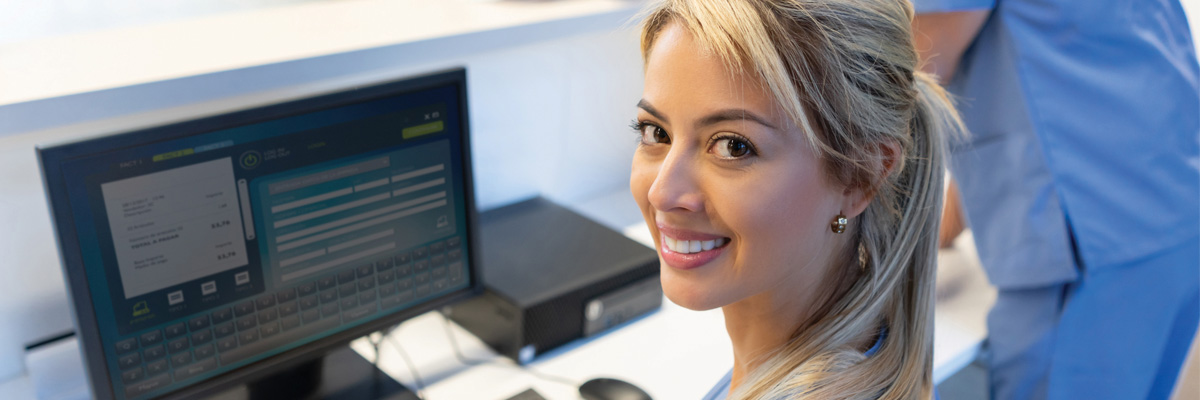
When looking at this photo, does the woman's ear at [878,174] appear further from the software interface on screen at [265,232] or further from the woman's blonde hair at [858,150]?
the software interface on screen at [265,232]

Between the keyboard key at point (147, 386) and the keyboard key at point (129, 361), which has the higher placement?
the keyboard key at point (129, 361)

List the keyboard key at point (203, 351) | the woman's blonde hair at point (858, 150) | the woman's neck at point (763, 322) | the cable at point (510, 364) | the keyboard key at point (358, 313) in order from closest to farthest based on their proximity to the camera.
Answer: the woman's blonde hair at point (858, 150) < the woman's neck at point (763, 322) < the keyboard key at point (203, 351) < the keyboard key at point (358, 313) < the cable at point (510, 364)

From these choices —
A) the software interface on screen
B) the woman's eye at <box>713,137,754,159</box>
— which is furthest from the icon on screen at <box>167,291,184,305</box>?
the woman's eye at <box>713,137,754,159</box>

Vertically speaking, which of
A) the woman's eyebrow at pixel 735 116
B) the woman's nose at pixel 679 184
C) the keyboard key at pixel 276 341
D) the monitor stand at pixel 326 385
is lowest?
the monitor stand at pixel 326 385

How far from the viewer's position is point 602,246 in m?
1.28

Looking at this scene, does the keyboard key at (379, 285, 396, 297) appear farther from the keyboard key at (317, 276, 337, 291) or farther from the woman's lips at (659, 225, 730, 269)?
the woman's lips at (659, 225, 730, 269)

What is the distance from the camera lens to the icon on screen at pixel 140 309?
867mm

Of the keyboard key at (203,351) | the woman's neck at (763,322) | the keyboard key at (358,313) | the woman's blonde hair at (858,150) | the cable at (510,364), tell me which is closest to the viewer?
the woman's blonde hair at (858,150)

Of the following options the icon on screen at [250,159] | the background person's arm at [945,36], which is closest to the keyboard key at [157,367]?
the icon on screen at [250,159]

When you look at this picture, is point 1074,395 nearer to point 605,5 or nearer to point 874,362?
point 874,362

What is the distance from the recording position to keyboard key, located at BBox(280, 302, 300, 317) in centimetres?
97

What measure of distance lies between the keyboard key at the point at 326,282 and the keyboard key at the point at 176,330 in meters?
0.15

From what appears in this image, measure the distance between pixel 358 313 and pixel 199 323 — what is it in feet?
0.58

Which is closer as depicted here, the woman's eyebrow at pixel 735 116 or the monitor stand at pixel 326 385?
the woman's eyebrow at pixel 735 116
